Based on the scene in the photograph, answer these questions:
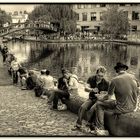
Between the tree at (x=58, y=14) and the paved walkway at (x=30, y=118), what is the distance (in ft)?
5.54

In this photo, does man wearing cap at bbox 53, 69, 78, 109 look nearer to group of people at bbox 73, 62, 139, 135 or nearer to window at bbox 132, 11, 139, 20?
group of people at bbox 73, 62, 139, 135

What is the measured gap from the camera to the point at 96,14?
7.92m

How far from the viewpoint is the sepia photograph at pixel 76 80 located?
6055mm

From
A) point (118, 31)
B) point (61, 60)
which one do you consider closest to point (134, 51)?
point (118, 31)

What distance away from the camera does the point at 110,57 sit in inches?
344

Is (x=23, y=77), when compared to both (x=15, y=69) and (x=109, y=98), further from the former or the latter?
Answer: (x=109, y=98)

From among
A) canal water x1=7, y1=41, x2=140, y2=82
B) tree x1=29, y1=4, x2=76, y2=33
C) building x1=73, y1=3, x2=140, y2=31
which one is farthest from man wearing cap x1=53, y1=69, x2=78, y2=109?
building x1=73, y1=3, x2=140, y2=31

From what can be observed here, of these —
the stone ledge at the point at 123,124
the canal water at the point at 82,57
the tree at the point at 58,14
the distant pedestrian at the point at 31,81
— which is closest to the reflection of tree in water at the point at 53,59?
the canal water at the point at 82,57

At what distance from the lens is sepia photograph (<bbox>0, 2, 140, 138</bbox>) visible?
6.05 metres

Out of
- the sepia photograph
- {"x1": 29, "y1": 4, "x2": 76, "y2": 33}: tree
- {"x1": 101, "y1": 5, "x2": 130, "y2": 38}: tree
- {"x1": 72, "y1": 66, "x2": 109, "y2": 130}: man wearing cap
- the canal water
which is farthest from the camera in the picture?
the canal water

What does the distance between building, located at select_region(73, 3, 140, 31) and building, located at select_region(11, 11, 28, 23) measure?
958 mm

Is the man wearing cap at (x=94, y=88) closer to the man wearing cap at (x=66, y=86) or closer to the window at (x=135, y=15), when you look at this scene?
the man wearing cap at (x=66, y=86)

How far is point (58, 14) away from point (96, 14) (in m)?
0.78

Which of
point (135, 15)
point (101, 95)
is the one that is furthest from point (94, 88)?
point (135, 15)
